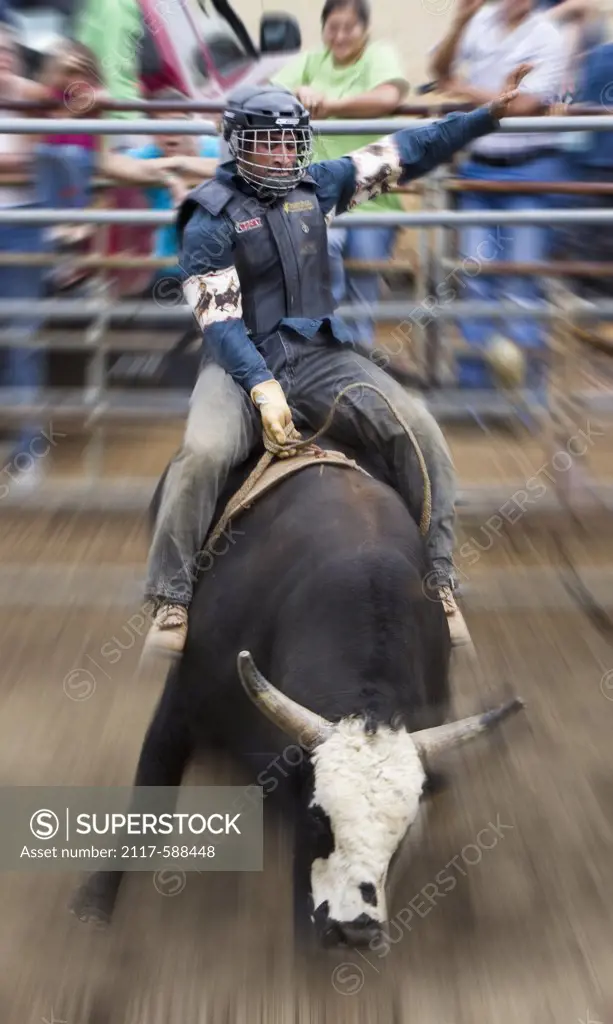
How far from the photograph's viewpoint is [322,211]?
3.76 meters

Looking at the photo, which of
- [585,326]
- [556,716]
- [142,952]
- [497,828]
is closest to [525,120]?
[585,326]

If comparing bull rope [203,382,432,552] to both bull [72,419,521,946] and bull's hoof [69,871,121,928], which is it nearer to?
bull [72,419,521,946]

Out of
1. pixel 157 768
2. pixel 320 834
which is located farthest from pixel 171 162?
pixel 320 834

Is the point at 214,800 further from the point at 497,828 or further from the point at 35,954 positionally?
the point at 497,828

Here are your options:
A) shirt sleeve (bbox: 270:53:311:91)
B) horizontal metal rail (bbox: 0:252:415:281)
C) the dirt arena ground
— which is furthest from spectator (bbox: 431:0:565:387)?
the dirt arena ground

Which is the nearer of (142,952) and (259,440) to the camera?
(142,952)

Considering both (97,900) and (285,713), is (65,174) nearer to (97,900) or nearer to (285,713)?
(97,900)

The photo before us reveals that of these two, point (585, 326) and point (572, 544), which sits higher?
point (585, 326)

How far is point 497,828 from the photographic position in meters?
3.92

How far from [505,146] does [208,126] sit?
204cm

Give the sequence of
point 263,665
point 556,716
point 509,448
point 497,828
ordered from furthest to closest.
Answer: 1. point 509,448
2. point 556,716
3. point 497,828
4. point 263,665

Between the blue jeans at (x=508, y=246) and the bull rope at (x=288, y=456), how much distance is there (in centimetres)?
274

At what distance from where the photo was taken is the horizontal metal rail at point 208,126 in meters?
5.08

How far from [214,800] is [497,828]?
1155 mm
